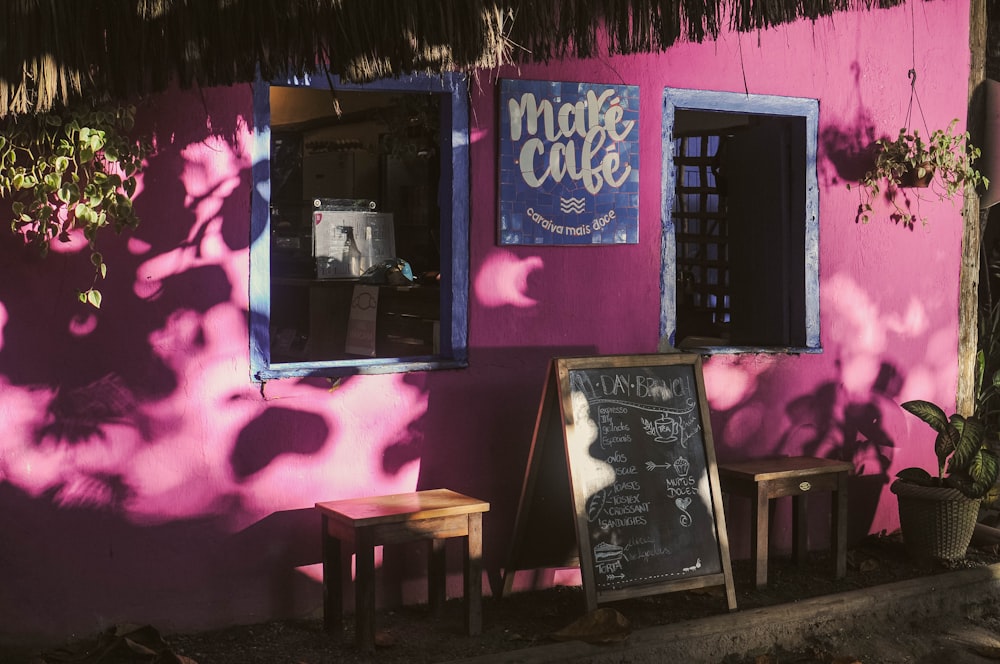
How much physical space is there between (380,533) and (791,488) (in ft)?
7.21

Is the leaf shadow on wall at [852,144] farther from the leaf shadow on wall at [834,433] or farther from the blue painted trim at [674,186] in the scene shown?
the leaf shadow on wall at [834,433]

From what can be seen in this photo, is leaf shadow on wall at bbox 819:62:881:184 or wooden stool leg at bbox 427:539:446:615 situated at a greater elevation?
leaf shadow on wall at bbox 819:62:881:184

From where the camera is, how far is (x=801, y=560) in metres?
6.12

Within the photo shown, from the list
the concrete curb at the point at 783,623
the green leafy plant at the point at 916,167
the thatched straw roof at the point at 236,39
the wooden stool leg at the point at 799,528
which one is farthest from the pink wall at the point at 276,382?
the thatched straw roof at the point at 236,39

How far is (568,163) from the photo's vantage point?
5469 mm

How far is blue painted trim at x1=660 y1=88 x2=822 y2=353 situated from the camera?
5.80 m

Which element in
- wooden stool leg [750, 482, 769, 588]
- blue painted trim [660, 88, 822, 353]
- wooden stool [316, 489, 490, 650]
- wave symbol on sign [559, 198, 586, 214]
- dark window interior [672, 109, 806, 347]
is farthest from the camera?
dark window interior [672, 109, 806, 347]

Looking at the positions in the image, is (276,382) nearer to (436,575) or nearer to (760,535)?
(436,575)

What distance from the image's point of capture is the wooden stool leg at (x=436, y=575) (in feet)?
17.0

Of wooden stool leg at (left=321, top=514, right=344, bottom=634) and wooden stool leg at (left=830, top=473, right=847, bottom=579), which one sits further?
wooden stool leg at (left=830, top=473, right=847, bottom=579)

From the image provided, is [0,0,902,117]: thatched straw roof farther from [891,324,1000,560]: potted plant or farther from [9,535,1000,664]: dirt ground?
[891,324,1000,560]: potted plant

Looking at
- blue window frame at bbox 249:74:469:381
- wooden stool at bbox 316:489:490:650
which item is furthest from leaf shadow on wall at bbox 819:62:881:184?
wooden stool at bbox 316:489:490:650

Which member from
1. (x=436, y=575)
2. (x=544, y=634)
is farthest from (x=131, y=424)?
(x=544, y=634)

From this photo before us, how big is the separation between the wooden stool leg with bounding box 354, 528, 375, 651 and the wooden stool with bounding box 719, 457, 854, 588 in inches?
77.8
